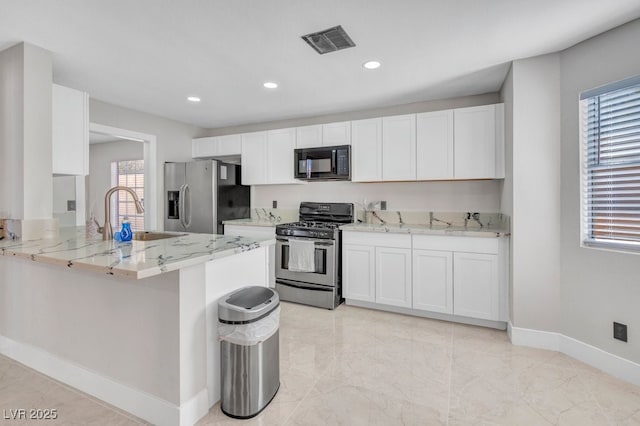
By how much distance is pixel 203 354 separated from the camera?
1755 mm

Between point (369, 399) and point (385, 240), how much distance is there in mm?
1739

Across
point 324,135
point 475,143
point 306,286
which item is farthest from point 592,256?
point 324,135

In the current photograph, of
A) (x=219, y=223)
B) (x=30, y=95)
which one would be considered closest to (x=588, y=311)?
(x=219, y=223)

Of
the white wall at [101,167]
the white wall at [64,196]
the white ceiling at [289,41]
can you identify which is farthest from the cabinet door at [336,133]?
the white wall at [101,167]

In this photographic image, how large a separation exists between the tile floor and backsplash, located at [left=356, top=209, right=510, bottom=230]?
4.01 feet

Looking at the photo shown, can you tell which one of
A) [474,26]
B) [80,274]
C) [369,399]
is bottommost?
[369,399]

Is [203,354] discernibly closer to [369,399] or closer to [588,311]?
[369,399]

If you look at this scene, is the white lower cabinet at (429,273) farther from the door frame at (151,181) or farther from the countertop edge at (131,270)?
the door frame at (151,181)

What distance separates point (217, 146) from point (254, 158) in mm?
705

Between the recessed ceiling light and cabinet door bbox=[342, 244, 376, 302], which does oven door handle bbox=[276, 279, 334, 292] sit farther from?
the recessed ceiling light

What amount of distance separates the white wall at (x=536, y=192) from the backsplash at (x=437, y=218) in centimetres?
49

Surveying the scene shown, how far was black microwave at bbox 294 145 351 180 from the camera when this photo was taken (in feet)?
12.4

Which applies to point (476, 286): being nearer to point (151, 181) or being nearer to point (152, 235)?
point (152, 235)

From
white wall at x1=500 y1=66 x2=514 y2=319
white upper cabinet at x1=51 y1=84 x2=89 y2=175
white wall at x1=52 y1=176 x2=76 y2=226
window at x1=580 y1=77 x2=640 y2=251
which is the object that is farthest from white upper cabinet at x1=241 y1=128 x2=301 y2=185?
window at x1=580 y1=77 x2=640 y2=251
